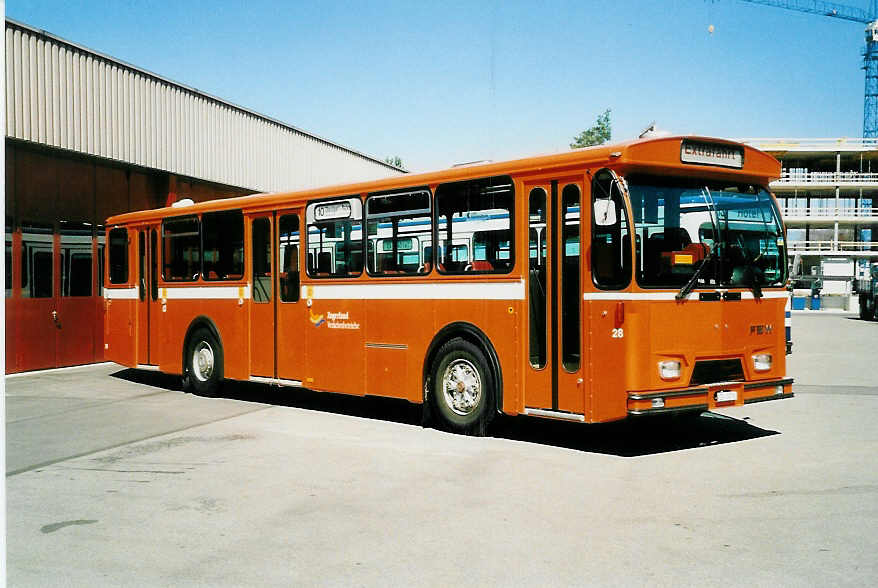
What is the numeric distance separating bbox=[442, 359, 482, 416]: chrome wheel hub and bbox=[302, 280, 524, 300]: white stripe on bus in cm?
81

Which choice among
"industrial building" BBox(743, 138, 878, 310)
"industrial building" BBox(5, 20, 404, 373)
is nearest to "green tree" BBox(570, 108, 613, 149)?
"industrial building" BBox(743, 138, 878, 310)

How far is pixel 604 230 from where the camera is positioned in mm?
8562

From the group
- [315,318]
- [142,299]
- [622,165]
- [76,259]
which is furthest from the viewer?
[76,259]

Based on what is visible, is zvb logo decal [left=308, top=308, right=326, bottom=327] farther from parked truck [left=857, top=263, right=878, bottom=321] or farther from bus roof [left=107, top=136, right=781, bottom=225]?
parked truck [left=857, top=263, right=878, bottom=321]

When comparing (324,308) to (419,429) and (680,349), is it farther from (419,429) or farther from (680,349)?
(680,349)

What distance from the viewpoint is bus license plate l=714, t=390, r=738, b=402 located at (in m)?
8.80

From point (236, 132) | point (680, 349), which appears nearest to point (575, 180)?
point (680, 349)

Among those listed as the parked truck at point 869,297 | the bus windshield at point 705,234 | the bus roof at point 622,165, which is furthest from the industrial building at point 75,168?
the parked truck at point 869,297

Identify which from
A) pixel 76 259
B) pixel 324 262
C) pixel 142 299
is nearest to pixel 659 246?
pixel 324 262

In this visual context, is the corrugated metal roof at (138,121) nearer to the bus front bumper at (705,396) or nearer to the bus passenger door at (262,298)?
the bus passenger door at (262,298)

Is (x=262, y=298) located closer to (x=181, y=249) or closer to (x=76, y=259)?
(x=181, y=249)

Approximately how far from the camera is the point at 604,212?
8555 millimetres

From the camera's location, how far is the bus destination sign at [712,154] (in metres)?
8.78

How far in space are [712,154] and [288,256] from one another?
6.27m
